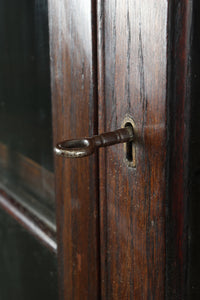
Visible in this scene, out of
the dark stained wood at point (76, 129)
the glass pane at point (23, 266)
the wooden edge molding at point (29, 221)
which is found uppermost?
the dark stained wood at point (76, 129)

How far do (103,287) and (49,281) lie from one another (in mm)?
214

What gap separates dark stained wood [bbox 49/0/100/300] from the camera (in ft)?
1.96

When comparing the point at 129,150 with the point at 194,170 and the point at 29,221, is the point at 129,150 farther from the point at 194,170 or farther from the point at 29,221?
the point at 29,221

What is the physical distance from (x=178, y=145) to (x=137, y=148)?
0.22ft

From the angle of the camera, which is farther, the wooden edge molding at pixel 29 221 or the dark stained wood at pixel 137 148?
the wooden edge molding at pixel 29 221

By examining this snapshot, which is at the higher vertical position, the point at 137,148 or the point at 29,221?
the point at 137,148

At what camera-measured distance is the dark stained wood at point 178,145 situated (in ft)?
1.46

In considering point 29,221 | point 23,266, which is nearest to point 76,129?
point 29,221

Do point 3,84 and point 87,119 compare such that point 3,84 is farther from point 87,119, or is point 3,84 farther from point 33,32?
point 87,119

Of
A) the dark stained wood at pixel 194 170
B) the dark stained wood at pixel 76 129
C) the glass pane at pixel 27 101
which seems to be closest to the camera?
the dark stained wood at pixel 194 170

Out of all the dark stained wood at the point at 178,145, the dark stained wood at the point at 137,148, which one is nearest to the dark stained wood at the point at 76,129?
the dark stained wood at the point at 137,148

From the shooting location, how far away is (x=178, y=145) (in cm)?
47

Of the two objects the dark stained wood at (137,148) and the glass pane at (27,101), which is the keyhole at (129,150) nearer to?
the dark stained wood at (137,148)

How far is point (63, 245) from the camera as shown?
0.73m
